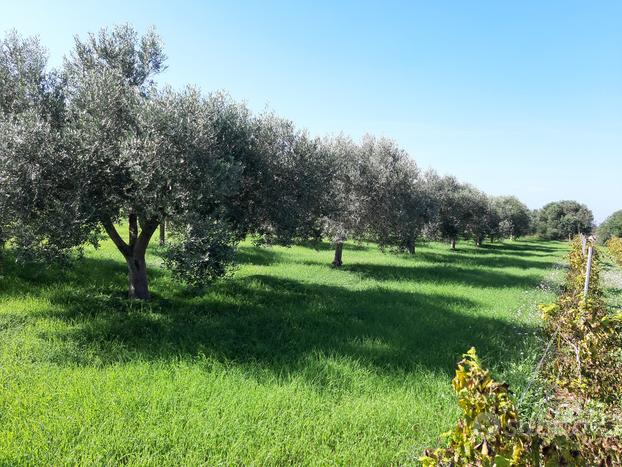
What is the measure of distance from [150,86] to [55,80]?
284 centimetres

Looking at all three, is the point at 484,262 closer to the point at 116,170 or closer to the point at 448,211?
the point at 448,211

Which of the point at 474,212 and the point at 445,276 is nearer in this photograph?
the point at 445,276

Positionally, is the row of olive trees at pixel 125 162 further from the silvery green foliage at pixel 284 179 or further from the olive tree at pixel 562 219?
the olive tree at pixel 562 219

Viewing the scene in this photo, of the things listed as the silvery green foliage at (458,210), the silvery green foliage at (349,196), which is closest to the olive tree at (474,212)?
the silvery green foliage at (458,210)

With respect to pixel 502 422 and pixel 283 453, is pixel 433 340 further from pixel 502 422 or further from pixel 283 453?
pixel 502 422

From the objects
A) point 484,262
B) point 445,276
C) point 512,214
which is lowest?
point 445,276

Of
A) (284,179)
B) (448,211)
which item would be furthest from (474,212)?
(284,179)

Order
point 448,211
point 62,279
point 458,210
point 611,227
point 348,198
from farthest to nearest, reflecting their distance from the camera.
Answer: point 611,227 → point 458,210 → point 448,211 → point 348,198 → point 62,279

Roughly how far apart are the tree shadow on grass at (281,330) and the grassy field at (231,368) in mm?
62

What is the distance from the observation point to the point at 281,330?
1148cm

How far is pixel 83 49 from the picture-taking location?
1331 cm

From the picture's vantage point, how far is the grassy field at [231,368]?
18.7 feet

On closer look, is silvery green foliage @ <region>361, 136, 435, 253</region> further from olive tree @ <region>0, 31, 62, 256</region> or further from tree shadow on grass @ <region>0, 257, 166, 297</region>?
olive tree @ <region>0, 31, 62, 256</region>

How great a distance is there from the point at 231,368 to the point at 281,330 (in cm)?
321
